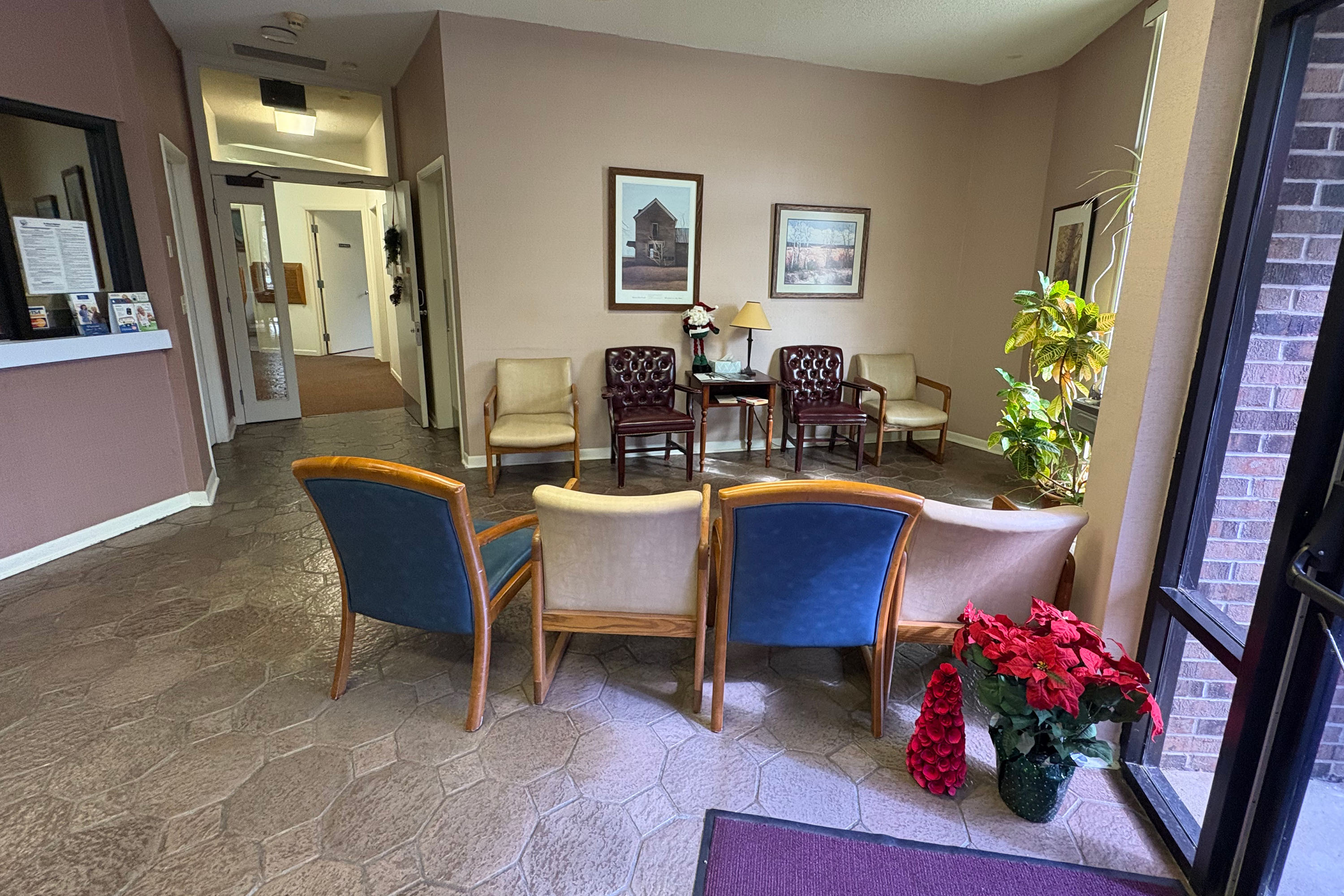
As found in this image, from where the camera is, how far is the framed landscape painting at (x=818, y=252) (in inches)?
211

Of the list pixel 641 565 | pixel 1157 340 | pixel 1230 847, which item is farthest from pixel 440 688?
pixel 1157 340

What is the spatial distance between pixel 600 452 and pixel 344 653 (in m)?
3.13

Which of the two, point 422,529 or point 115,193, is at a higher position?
point 115,193

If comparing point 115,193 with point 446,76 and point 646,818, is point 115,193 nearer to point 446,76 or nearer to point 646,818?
point 446,76

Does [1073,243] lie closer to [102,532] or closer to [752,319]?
[752,319]

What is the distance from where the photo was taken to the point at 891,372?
571cm

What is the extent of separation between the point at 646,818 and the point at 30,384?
3570 mm

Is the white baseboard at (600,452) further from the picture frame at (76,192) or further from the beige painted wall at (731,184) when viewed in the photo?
the picture frame at (76,192)

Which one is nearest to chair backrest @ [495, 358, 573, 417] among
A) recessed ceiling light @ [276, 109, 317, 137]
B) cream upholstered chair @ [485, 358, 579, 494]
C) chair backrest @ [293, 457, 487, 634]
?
cream upholstered chair @ [485, 358, 579, 494]

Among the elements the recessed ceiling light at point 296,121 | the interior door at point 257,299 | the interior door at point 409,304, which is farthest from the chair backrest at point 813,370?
the recessed ceiling light at point 296,121

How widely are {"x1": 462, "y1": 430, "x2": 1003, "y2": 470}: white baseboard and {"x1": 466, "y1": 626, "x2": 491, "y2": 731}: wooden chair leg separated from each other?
290 cm

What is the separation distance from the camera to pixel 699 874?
5.50 feet

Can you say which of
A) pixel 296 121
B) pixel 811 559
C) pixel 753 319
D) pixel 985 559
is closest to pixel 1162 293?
pixel 985 559

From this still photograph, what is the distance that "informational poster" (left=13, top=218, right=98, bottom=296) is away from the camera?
322 cm
